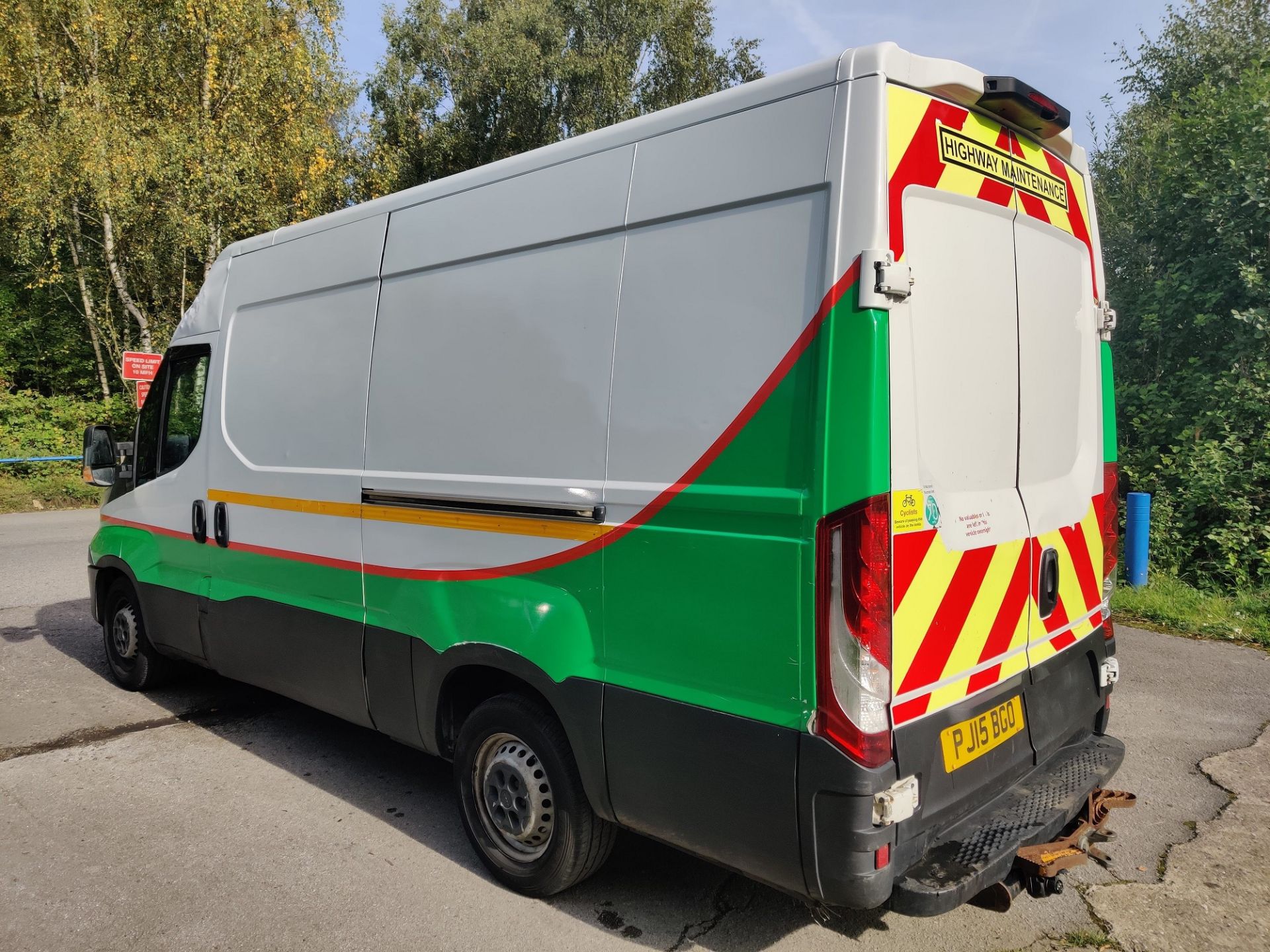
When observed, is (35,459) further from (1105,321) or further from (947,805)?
(947,805)

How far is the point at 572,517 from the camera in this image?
310cm

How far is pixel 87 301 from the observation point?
807 inches

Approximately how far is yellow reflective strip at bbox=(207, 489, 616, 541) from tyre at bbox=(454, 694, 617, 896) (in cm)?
63

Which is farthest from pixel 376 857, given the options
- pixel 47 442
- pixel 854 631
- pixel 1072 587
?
pixel 47 442

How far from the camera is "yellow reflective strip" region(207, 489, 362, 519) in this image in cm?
404

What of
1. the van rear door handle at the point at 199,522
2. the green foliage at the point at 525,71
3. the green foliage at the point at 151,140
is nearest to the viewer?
the van rear door handle at the point at 199,522

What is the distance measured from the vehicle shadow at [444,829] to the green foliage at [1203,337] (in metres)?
6.49

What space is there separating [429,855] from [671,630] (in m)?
1.71

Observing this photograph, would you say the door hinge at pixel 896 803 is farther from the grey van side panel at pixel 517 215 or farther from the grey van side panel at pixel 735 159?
the grey van side panel at pixel 517 215

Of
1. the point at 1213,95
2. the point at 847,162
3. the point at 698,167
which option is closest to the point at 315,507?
the point at 698,167

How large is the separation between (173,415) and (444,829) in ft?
9.61

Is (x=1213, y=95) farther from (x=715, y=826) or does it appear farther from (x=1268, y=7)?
(x=715, y=826)

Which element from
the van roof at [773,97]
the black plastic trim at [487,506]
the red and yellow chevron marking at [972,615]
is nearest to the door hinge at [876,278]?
the van roof at [773,97]

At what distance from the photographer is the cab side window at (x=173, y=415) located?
5156 mm
